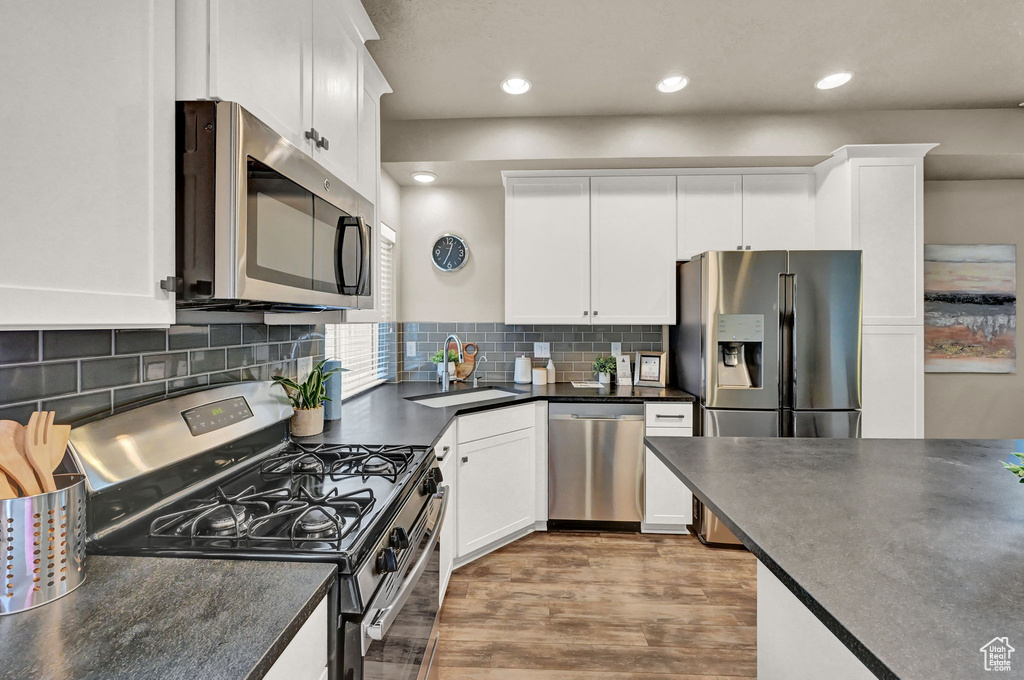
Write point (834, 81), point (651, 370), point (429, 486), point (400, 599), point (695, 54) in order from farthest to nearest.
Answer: point (651, 370), point (834, 81), point (695, 54), point (429, 486), point (400, 599)

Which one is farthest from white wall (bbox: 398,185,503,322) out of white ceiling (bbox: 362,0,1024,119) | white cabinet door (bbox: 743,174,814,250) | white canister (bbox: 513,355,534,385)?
white cabinet door (bbox: 743,174,814,250)

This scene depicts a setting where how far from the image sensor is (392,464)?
1.45m

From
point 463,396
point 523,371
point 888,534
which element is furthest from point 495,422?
point 888,534

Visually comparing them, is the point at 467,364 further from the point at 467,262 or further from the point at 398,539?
the point at 398,539

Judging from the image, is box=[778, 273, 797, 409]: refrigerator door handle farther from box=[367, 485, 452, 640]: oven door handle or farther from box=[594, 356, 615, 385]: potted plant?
box=[367, 485, 452, 640]: oven door handle

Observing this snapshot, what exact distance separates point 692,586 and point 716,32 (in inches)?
100

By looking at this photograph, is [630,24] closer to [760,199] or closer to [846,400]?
[760,199]

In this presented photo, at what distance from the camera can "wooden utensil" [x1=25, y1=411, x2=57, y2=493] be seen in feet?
2.49

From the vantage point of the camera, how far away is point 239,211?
97 centimetres

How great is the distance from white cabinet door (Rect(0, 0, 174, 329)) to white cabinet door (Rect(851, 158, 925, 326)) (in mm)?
3275

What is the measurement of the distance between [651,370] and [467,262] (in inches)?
59.3

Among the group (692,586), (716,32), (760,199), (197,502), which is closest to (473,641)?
(692,586)

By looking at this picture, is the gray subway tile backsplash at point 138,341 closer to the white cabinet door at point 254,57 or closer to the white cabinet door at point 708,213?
the white cabinet door at point 254,57

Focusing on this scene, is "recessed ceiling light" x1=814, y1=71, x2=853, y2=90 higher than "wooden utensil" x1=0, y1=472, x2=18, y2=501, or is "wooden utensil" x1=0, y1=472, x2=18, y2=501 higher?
"recessed ceiling light" x1=814, y1=71, x2=853, y2=90
